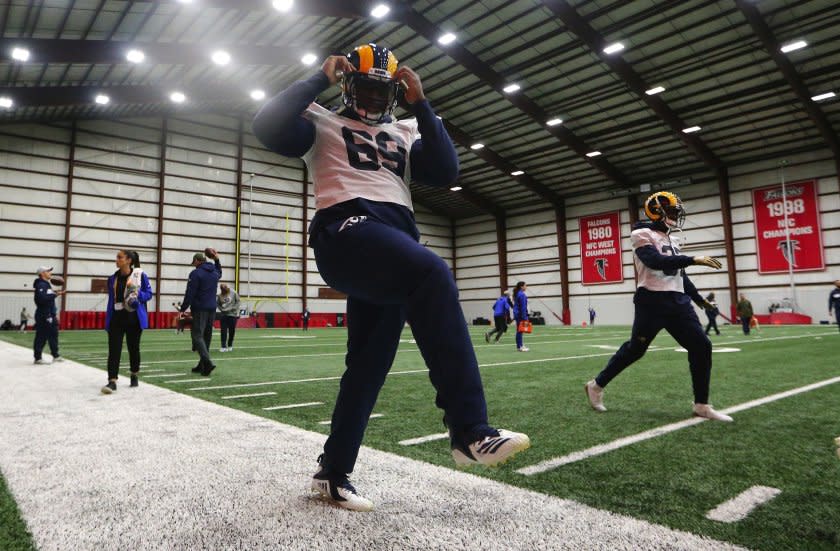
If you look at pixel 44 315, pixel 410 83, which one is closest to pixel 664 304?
pixel 410 83

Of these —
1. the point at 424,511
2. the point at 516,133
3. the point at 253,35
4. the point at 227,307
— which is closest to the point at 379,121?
the point at 424,511

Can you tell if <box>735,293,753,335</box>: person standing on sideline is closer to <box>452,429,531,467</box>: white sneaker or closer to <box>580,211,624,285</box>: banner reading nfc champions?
<box>580,211,624,285</box>: banner reading nfc champions

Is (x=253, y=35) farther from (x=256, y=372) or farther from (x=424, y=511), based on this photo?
(x=424, y=511)

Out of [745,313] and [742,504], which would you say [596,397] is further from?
[745,313]

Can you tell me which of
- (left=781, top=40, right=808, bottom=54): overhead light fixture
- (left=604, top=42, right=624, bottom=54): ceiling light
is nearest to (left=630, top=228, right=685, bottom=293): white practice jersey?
(left=604, top=42, right=624, bottom=54): ceiling light

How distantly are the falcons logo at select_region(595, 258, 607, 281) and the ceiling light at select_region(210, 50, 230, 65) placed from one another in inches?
1148

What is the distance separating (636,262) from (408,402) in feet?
8.41

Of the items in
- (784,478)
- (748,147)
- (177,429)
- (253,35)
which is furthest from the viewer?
(748,147)

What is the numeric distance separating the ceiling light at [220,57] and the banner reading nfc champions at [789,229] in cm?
3242

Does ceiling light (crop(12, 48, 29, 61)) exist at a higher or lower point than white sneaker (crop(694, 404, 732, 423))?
higher

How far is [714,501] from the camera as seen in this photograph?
2297mm

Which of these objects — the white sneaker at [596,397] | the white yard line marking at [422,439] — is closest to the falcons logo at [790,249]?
the white sneaker at [596,397]

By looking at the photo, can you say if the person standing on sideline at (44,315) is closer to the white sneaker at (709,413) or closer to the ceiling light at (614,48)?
the white sneaker at (709,413)

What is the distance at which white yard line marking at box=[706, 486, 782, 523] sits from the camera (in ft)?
6.94
